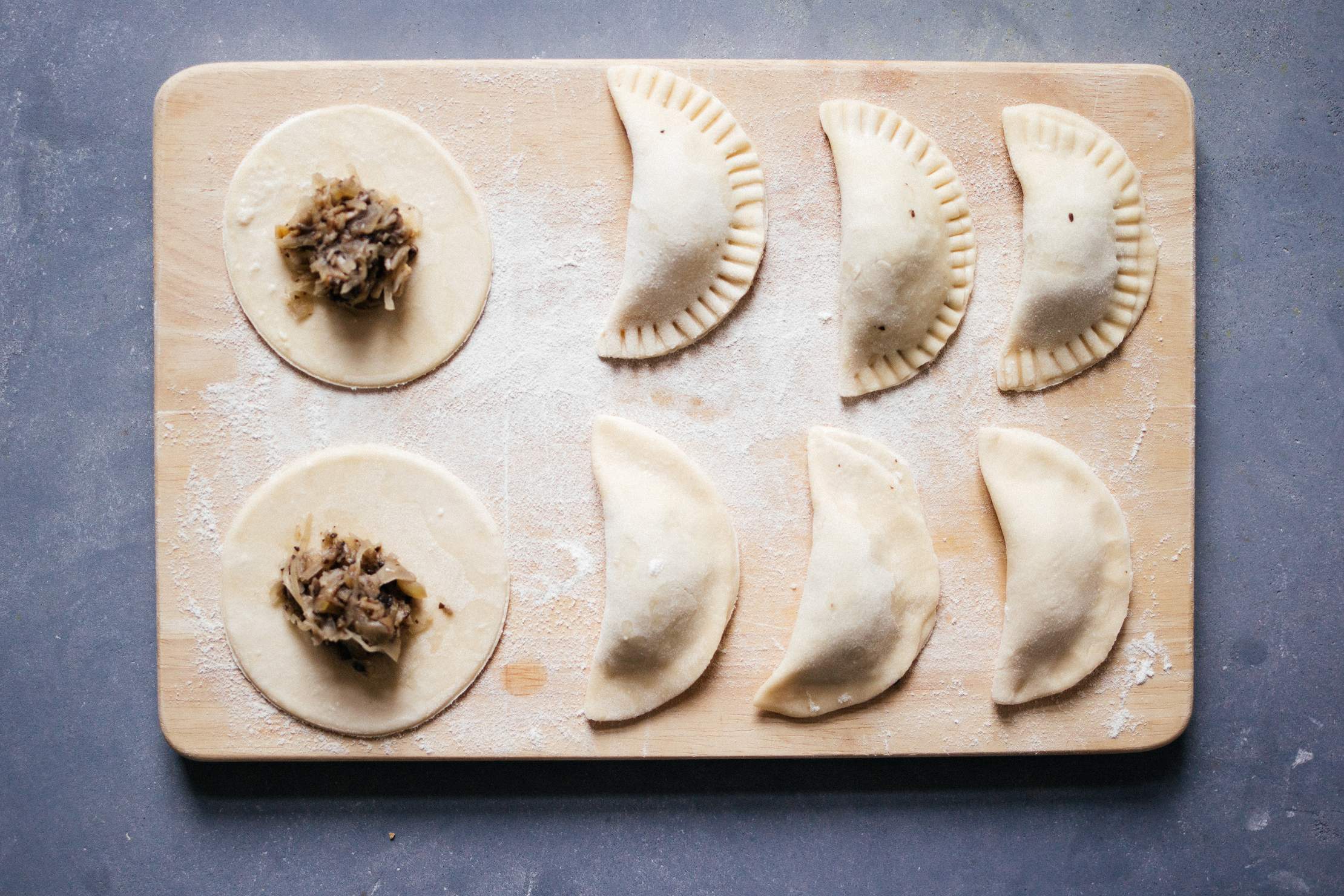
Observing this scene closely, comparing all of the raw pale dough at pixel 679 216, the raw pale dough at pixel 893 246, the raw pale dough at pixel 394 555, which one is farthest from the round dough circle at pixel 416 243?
the raw pale dough at pixel 893 246

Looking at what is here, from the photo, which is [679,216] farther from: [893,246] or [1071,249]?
[1071,249]

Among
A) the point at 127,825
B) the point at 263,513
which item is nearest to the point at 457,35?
the point at 263,513

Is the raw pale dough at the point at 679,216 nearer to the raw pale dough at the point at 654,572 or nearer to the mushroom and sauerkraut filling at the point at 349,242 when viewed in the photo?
the raw pale dough at the point at 654,572

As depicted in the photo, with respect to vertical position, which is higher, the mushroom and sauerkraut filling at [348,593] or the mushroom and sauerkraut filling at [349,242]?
the mushroom and sauerkraut filling at [349,242]

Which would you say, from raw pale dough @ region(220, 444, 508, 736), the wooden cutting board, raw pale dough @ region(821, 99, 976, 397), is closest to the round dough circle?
the wooden cutting board

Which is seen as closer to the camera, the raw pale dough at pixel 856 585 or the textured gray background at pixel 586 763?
the raw pale dough at pixel 856 585

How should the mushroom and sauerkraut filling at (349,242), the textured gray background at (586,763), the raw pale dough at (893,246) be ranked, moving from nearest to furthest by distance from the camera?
the mushroom and sauerkraut filling at (349,242), the raw pale dough at (893,246), the textured gray background at (586,763)

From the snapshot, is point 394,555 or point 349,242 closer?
point 349,242

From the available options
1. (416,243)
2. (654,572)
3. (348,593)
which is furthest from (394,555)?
(416,243)
